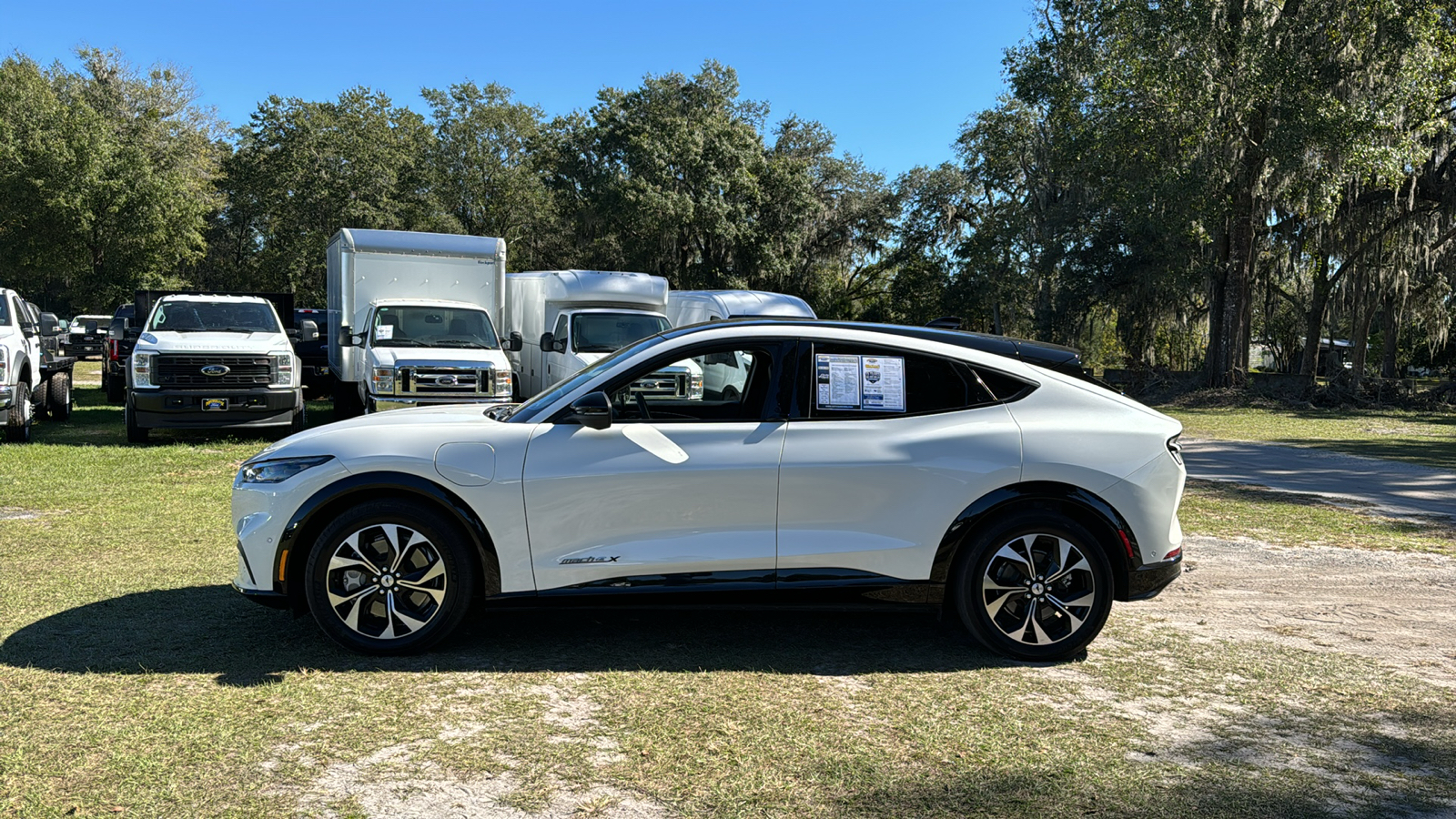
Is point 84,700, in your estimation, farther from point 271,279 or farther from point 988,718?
point 271,279

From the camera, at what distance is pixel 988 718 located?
167 inches

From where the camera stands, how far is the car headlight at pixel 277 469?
15.8 feet

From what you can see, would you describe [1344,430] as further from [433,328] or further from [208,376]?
[208,376]

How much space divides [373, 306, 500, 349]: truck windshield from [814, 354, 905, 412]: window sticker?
421 inches

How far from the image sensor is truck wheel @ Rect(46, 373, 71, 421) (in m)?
15.9

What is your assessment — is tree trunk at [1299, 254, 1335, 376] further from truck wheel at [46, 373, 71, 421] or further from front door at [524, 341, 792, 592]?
front door at [524, 341, 792, 592]

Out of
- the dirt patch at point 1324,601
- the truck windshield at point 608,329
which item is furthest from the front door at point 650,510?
the truck windshield at point 608,329

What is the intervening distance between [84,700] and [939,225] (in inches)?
1764

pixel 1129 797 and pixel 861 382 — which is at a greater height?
pixel 861 382

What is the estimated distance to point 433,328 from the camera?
596 inches

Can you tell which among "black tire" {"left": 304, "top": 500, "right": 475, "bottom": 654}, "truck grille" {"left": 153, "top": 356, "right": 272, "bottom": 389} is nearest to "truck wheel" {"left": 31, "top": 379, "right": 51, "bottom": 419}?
"truck grille" {"left": 153, "top": 356, "right": 272, "bottom": 389}

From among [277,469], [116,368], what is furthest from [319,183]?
[277,469]

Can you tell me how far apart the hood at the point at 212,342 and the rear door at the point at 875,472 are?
35.6 ft

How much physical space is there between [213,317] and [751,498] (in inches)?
488
